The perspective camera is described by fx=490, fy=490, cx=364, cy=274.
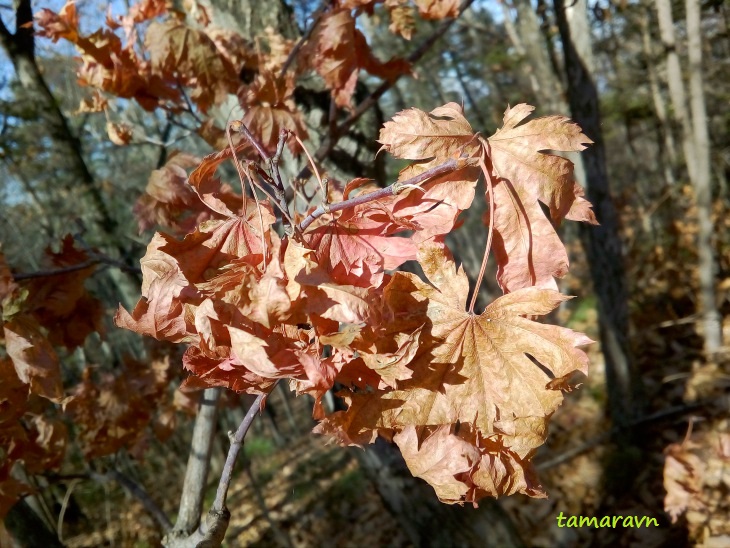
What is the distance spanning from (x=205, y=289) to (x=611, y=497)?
478 cm

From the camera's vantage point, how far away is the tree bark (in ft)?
12.0

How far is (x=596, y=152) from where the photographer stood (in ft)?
12.9

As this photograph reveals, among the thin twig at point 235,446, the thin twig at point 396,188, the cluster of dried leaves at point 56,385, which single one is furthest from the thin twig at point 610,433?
the thin twig at point 396,188

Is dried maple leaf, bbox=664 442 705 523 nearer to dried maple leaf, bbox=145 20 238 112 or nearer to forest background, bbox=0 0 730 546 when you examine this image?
forest background, bbox=0 0 730 546

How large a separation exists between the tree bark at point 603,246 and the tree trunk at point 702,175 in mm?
754

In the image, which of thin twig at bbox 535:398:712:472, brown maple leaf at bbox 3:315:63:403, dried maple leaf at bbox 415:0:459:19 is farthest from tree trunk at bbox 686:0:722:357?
brown maple leaf at bbox 3:315:63:403

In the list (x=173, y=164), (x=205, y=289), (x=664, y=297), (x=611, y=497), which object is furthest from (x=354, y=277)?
(x=664, y=297)

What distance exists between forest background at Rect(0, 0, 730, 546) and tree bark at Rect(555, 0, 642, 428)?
16mm

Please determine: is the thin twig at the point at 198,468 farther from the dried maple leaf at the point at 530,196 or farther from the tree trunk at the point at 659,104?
the tree trunk at the point at 659,104

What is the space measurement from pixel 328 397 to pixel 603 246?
9.63 ft

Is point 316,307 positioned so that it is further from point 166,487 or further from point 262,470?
point 166,487

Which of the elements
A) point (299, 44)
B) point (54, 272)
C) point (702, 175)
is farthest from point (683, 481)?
point (54, 272)

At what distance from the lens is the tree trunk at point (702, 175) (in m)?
4.30

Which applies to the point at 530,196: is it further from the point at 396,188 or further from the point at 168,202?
the point at 168,202
